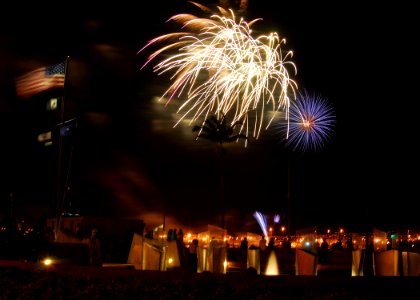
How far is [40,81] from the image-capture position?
1880 cm

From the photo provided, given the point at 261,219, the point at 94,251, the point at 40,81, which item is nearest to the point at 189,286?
the point at 94,251

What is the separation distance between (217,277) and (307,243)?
9.59 m

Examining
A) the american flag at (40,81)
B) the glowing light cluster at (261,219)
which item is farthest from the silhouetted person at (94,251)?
the glowing light cluster at (261,219)

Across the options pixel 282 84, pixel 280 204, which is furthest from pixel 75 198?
pixel 280 204

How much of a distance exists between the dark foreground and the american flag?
1060 cm

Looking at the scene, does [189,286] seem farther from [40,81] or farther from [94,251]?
[40,81]

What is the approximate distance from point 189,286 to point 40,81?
12.8m

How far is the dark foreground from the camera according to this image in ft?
24.8

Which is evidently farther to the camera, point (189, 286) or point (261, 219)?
point (261, 219)

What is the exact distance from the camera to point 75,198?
1671 inches

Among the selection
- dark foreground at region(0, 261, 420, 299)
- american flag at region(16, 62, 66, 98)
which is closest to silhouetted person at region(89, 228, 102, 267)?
dark foreground at region(0, 261, 420, 299)

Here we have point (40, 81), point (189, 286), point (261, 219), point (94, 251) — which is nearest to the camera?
point (189, 286)

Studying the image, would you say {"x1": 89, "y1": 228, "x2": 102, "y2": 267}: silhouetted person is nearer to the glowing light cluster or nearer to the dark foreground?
the dark foreground

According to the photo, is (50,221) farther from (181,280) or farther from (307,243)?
(181,280)
